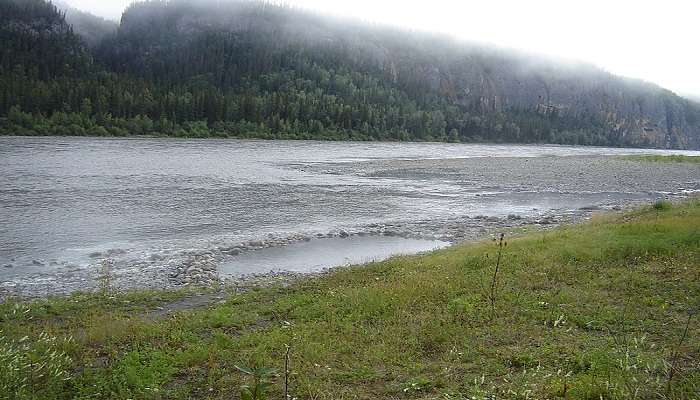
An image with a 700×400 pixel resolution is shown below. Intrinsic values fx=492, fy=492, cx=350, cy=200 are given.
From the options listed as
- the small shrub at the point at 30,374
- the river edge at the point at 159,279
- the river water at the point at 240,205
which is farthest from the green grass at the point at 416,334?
the river water at the point at 240,205

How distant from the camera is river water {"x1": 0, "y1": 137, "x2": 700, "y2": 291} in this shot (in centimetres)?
2370

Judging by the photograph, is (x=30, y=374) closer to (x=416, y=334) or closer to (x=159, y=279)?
(x=416, y=334)

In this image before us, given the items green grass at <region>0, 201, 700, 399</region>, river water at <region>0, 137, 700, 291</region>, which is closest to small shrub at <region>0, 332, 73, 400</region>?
green grass at <region>0, 201, 700, 399</region>

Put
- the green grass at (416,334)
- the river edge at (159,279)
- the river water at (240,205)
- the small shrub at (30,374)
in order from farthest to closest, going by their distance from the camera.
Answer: the river water at (240,205) → the river edge at (159,279) → the green grass at (416,334) → the small shrub at (30,374)

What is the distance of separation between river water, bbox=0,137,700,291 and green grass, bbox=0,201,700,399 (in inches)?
273

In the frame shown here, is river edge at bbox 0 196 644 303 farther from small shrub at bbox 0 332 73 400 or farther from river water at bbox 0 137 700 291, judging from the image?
small shrub at bbox 0 332 73 400

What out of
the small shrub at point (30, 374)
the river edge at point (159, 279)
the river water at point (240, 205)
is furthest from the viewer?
the river water at point (240, 205)

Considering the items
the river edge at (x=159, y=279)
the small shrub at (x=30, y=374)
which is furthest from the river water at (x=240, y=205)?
the small shrub at (x=30, y=374)

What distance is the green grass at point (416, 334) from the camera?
862 centimetres

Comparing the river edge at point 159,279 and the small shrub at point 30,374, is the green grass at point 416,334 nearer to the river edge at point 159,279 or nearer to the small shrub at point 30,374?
the small shrub at point 30,374

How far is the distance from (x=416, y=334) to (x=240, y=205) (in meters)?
27.6

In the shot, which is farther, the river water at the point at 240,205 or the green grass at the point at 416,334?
the river water at the point at 240,205

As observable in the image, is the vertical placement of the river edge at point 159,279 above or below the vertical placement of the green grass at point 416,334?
below

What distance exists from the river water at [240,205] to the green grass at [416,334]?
692 centimetres
